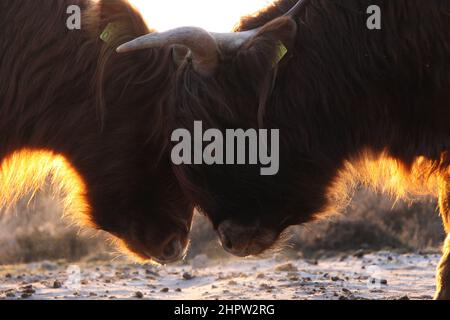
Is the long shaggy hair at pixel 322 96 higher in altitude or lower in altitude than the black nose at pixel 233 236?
higher

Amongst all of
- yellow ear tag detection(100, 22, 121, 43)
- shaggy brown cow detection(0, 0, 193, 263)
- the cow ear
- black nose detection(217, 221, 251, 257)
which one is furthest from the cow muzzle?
yellow ear tag detection(100, 22, 121, 43)

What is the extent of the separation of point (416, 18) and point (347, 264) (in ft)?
15.6

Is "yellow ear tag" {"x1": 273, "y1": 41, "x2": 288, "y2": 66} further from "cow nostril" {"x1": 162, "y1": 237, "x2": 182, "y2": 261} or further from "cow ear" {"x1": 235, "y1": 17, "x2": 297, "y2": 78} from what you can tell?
"cow nostril" {"x1": 162, "y1": 237, "x2": 182, "y2": 261}

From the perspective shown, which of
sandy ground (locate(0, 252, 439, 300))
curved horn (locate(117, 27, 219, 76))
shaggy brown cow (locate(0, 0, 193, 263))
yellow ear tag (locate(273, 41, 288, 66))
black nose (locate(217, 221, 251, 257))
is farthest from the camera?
sandy ground (locate(0, 252, 439, 300))

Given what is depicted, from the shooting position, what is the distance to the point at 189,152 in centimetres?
645

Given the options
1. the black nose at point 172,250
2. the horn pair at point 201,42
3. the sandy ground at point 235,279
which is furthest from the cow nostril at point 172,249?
the horn pair at point 201,42

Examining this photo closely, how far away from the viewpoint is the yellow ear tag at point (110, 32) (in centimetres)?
686

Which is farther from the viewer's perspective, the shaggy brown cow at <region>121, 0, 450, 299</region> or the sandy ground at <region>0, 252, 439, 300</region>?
the sandy ground at <region>0, 252, 439, 300</region>

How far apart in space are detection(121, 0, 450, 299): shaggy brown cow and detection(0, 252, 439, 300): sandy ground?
5.58 feet

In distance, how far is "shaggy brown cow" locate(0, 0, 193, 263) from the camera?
268 inches

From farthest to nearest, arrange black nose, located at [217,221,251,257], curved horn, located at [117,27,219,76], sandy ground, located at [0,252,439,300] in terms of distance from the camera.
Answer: sandy ground, located at [0,252,439,300] → black nose, located at [217,221,251,257] → curved horn, located at [117,27,219,76]

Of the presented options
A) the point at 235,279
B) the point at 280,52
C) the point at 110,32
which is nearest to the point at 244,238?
the point at 280,52

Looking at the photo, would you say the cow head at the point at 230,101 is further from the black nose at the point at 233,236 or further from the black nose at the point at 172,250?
the black nose at the point at 172,250

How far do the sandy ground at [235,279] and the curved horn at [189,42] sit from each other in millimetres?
2470
